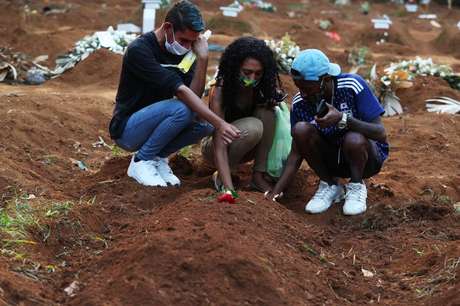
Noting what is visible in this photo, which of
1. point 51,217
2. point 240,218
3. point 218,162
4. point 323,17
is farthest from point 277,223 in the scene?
point 323,17

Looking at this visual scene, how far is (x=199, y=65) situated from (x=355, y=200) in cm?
120

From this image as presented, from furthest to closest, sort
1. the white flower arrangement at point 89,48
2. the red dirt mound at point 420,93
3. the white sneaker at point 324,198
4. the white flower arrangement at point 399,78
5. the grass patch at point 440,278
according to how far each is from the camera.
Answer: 1. the white flower arrangement at point 89,48
2. the red dirt mound at point 420,93
3. the white flower arrangement at point 399,78
4. the white sneaker at point 324,198
5. the grass patch at point 440,278

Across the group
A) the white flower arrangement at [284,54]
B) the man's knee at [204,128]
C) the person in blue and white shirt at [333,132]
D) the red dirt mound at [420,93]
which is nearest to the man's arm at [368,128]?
the person in blue and white shirt at [333,132]

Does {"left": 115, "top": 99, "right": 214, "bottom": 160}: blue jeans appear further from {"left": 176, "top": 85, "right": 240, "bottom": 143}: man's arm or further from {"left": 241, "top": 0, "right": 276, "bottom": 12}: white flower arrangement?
{"left": 241, "top": 0, "right": 276, "bottom": 12}: white flower arrangement

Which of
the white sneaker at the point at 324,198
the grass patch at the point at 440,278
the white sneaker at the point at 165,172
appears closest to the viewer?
the grass patch at the point at 440,278

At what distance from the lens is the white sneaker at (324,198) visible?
16.2 feet

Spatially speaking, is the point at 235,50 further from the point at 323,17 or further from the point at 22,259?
the point at 323,17

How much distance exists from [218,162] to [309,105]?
0.62 meters

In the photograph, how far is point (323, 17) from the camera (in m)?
18.7

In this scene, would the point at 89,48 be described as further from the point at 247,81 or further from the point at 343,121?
the point at 343,121

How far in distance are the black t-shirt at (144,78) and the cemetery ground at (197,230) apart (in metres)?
0.44

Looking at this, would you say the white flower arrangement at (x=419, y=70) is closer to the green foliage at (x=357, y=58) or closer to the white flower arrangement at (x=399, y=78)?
the white flower arrangement at (x=399, y=78)

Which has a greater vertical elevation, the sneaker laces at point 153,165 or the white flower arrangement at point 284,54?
the sneaker laces at point 153,165

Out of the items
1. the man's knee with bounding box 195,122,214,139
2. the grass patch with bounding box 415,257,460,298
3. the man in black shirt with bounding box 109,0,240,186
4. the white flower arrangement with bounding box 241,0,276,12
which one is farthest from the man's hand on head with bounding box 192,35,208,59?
the white flower arrangement with bounding box 241,0,276,12
